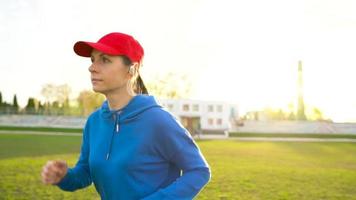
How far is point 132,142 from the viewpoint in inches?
101

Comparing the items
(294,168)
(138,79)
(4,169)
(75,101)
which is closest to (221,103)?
(75,101)

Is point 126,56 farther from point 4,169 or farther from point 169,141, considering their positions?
point 4,169

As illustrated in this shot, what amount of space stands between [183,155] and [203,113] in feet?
195

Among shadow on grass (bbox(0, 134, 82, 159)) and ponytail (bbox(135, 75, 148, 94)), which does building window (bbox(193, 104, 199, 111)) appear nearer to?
shadow on grass (bbox(0, 134, 82, 159))

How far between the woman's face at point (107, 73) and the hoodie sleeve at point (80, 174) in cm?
43

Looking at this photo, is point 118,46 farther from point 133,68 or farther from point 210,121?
point 210,121

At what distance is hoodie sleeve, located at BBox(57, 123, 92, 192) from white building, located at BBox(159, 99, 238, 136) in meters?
57.2

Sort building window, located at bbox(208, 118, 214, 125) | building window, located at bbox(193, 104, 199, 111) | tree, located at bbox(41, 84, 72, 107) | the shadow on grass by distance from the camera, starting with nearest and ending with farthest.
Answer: the shadow on grass, building window, located at bbox(208, 118, 214, 125), building window, located at bbox(193, 104, 199, 111), tree, located at bbox(41, 84, 72, 107)

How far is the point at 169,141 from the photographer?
255cm

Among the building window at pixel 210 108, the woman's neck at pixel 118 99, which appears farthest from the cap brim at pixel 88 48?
the building window at pixel 210 108

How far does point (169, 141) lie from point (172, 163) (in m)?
0.15

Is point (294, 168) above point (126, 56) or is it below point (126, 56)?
below

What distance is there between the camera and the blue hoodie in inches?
100.0

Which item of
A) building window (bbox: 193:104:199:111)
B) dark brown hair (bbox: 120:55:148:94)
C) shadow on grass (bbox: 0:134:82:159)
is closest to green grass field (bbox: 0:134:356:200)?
shadow on grass (bbox: 0:134:82:159)
